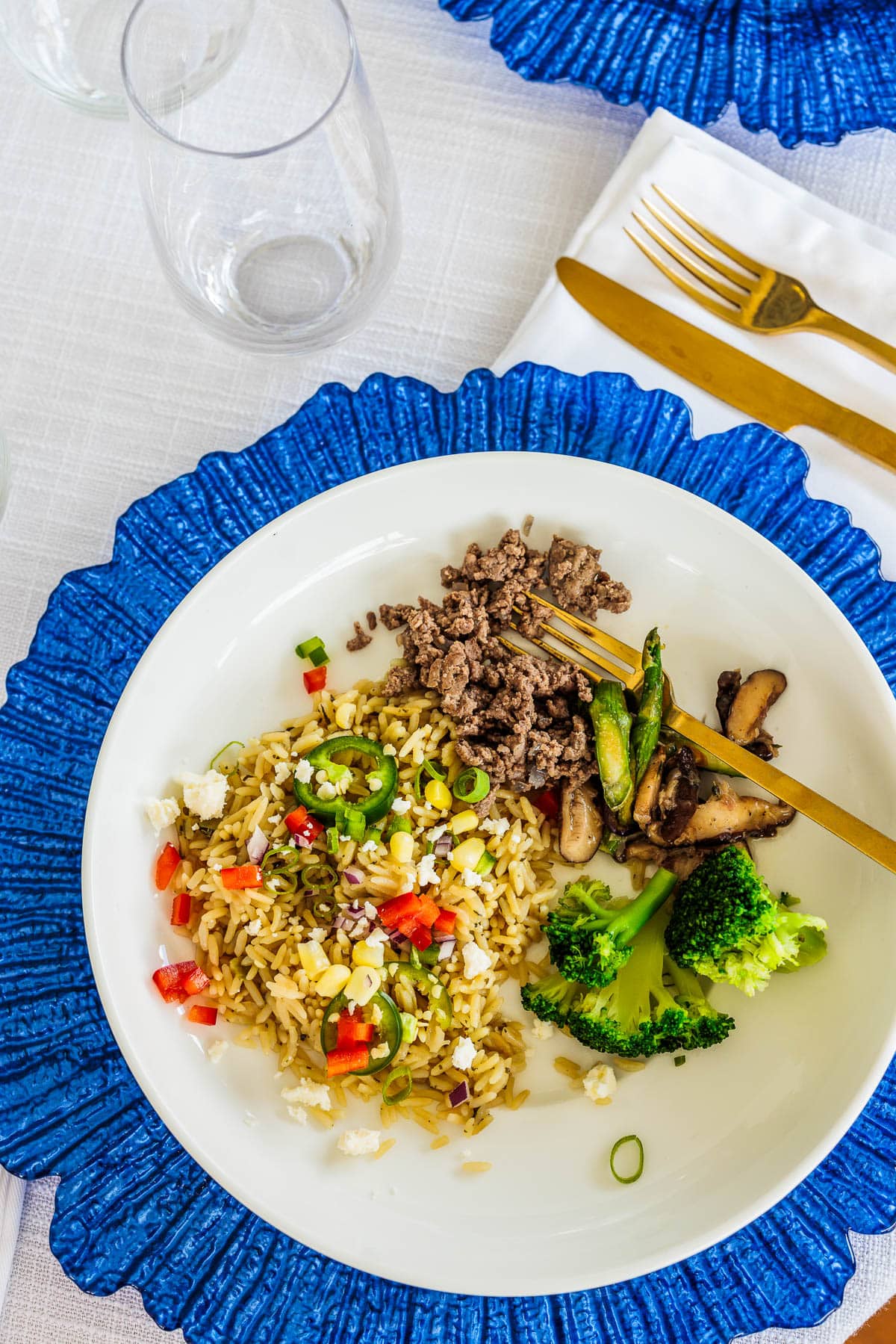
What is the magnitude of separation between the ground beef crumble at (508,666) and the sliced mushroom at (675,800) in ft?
0.57

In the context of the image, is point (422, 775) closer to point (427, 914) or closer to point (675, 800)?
point (427, 914)

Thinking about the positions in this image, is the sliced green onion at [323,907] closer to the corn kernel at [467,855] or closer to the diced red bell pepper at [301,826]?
the diced red bell pepper at [301,826]

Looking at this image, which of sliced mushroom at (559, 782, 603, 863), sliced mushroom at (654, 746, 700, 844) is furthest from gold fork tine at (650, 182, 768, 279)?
sliced mushroom at (559, 782, 603, 863)

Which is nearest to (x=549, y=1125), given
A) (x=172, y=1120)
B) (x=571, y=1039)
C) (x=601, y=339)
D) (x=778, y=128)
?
(x=571, y=1039)

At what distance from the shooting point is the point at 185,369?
289 centimetres

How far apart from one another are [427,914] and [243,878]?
1.33 feet

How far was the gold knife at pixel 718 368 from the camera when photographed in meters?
2.66

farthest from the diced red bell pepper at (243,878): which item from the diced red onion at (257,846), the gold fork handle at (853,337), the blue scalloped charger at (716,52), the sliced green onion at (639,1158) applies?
the blue scalloped charger at (716,52)

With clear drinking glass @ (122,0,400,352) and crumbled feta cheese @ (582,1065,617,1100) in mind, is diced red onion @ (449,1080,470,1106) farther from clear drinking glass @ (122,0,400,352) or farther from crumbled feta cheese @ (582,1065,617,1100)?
clear drinking glass @ (122,0,400,352)

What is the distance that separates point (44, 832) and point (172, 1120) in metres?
0.71

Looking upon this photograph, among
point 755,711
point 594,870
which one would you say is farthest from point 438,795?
point 755,711

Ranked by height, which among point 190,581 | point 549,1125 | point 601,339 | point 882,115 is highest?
point 882,115

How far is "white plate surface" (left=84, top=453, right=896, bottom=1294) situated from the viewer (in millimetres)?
2260

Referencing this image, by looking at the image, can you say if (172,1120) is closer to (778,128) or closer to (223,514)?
(223,514)
